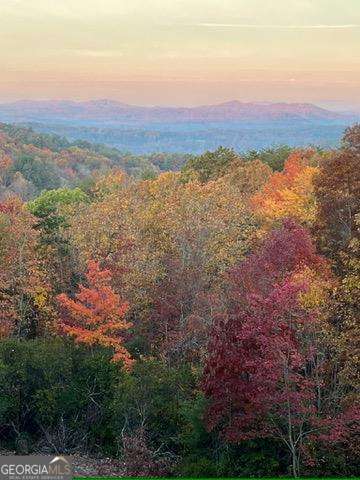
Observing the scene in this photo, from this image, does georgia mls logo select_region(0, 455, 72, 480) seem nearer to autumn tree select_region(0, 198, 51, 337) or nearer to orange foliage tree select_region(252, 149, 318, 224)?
autumn tree select_region(0, 198, 51, 337)

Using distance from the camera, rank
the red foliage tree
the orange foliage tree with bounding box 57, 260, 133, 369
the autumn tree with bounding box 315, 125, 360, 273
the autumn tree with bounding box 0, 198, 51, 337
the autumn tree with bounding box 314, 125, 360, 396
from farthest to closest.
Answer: the autumn tree with bounding box 0, 198, 51, 337 < the autumn tree with bounding box 315, 125, 360, 273 < the autumn tree with bounding box 314, 125, 360, 396 < the orange foliage tree with bounding box 57, 260, 133, 369 < the red foliage tree

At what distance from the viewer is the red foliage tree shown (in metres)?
19.4

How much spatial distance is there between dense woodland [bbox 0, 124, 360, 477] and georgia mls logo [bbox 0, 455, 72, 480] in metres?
7.35

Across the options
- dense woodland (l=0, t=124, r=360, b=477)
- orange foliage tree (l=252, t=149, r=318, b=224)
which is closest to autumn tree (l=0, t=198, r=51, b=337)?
dense woodland (l=0, t=124, r=360, b=477)

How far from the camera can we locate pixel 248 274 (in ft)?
93.2

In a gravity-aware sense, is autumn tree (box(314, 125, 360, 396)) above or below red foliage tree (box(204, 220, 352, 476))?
above

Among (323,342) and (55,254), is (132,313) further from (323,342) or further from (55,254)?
(323,342)

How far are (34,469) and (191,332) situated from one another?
17573 mm

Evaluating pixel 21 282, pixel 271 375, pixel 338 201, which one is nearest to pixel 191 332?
pixel 338 201

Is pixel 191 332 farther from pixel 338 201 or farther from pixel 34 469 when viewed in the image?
pixel 34 469

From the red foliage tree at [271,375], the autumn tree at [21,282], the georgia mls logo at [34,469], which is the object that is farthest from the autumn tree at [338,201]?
the georgia mls logo at [34,469]

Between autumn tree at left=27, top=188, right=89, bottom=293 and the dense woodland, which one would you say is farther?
autumn tree at left=27, top=188, right=89, bottom=293

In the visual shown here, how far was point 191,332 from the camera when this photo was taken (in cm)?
2989

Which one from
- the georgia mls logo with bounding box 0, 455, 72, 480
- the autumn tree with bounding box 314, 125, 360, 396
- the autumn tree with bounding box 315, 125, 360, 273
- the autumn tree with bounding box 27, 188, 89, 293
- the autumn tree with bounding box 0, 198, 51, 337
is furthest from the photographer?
the autumn tree with bounding box 27, 188, 89, 293
